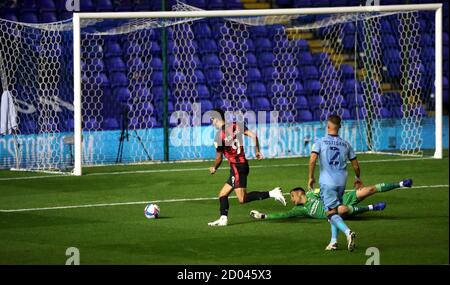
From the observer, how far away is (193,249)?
484 inches

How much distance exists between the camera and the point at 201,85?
2483 cm

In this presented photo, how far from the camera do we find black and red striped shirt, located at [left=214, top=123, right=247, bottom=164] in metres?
14.5

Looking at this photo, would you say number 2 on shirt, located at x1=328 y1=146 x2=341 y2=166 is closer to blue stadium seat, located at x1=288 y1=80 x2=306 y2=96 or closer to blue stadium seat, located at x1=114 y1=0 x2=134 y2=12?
blue stadium seat, located at x1=288 y1=80 x2=306 y2=96

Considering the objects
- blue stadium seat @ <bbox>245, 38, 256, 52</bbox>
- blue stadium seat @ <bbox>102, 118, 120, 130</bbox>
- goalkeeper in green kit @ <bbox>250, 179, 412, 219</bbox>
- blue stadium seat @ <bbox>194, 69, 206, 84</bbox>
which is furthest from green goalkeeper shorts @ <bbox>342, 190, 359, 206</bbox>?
blue stadium seat @ <bbox>245, 38, 256, 52</bbox>

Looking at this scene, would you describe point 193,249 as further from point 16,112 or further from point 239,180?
point 16,112

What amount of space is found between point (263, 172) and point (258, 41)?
638 centimetres

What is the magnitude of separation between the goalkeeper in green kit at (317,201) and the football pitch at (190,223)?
11cm

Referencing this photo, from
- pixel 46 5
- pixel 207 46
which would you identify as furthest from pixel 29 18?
pixel 207 46

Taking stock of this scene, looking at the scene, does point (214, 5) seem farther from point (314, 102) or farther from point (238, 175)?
point (238, 175)

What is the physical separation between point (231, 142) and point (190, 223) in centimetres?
126

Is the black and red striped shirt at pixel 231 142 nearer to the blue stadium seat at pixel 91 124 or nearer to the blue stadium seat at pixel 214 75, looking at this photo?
the blue stadium seat at pixel 91 124

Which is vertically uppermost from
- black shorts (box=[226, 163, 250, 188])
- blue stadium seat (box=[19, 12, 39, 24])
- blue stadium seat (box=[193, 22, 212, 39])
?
blue stadium seat (box=[19, 12, 39, 24])

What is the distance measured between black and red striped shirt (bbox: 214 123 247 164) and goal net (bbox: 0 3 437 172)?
6.54 meters
